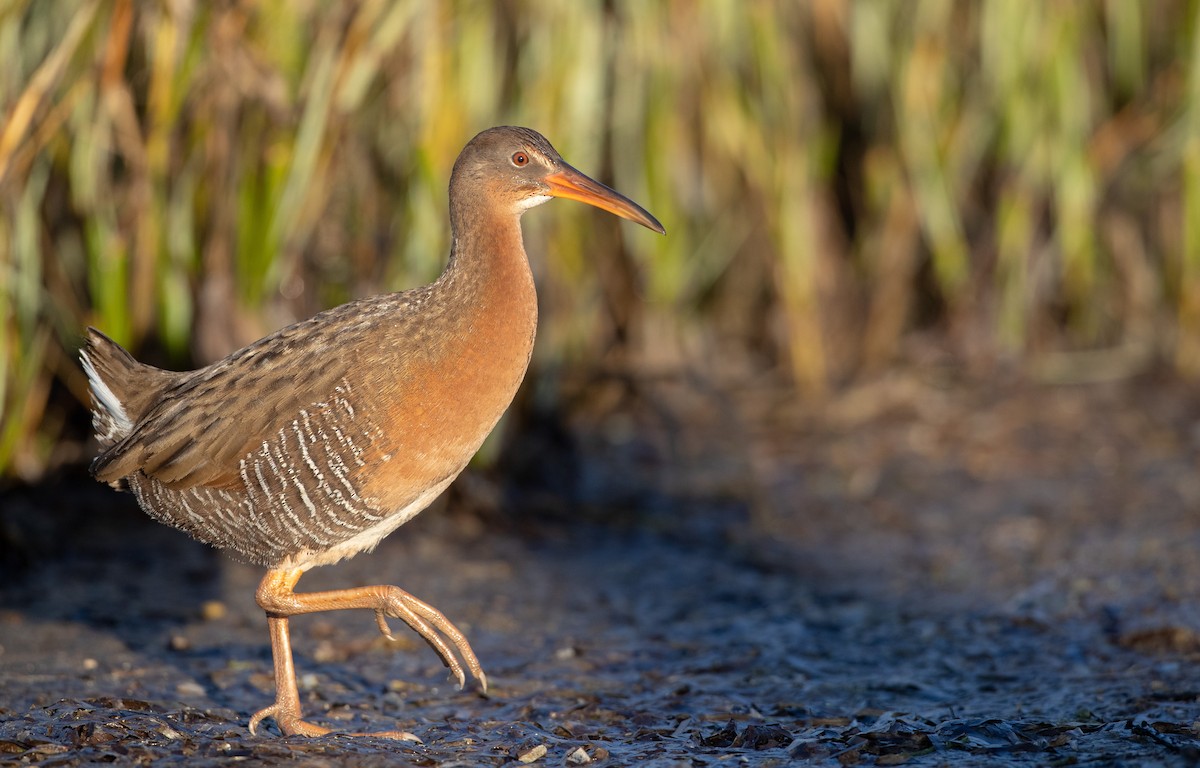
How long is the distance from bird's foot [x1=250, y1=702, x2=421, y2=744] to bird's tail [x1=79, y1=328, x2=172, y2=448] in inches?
40.7

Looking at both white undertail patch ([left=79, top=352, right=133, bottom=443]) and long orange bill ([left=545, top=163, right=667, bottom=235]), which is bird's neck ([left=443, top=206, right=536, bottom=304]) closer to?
long orange bill ([left=545, top=163, right=667, bottom=235])

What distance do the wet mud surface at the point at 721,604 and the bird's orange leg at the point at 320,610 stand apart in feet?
0.49

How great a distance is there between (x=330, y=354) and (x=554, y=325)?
2.56 meters

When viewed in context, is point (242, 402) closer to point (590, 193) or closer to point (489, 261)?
point (489, 261)

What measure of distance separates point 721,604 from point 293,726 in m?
2.06

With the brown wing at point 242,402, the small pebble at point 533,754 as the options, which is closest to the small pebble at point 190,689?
the brown wing at point 242,402

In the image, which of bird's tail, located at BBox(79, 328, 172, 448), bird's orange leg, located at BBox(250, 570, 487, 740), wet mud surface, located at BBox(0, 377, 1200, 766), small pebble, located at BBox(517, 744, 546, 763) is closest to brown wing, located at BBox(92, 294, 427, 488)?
bird's tail, located at BBox(79, 328, 172, 448)

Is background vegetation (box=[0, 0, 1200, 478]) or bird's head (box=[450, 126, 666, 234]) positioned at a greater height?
background vegetation (box=[0, 0, 1200, 478])

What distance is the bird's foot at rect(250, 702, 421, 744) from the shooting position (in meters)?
4.38

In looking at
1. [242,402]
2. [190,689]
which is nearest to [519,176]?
[242,402]

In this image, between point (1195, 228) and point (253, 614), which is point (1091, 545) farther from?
point (253, 614)

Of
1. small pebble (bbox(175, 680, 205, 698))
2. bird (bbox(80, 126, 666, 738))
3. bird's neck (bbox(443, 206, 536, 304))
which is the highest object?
bird's neck (bbox(443, 206, 536, 304))

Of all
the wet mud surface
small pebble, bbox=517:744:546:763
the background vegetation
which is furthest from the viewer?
the background vegetation

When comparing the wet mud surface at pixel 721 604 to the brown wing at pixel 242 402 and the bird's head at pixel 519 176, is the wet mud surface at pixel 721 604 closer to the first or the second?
the brown wing at pixel 242 402
